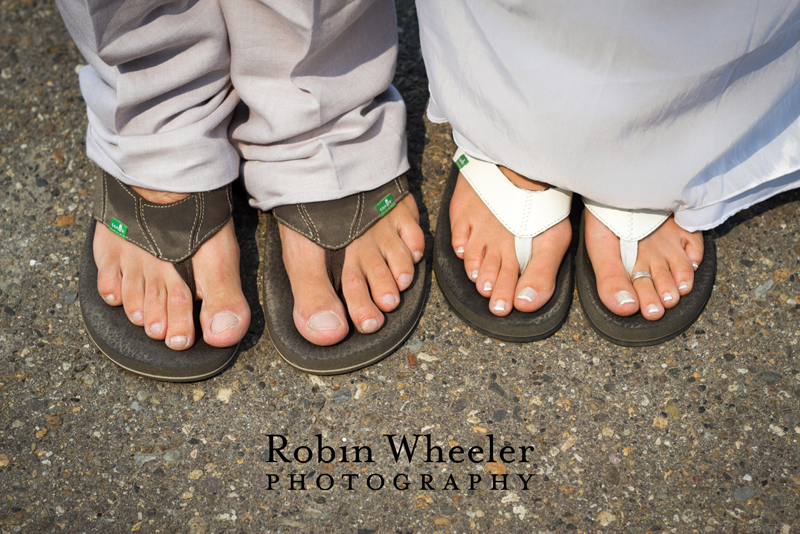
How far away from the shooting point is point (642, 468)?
3.96 feet

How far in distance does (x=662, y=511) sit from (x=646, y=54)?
0.89 m

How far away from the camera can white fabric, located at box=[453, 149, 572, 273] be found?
4.54 ft

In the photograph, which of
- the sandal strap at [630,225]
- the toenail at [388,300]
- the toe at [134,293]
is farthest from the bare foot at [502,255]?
the toe at [134,293]

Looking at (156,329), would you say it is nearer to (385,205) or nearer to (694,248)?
(385,205)

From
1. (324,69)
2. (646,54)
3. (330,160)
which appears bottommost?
(330,160)

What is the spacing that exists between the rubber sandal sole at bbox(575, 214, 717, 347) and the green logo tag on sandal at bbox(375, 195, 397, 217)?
50 centimetres

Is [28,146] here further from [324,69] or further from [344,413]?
[344,413]

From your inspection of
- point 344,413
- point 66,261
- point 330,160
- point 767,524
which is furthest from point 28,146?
point 767,524

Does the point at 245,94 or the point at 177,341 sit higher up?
the point at 245,94

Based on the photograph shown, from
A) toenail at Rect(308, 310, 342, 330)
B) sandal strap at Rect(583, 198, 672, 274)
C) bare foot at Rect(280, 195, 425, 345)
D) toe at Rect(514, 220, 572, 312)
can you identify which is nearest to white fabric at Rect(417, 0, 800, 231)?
sandal strap at Rect(583, 198, 672, 274)

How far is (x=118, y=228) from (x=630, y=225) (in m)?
1.21

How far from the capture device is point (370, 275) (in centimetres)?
135

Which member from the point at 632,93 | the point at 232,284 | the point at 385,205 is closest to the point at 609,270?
the point at 632,93

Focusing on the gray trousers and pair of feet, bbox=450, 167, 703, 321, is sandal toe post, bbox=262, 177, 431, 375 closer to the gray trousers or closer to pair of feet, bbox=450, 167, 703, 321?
the gray trousers
